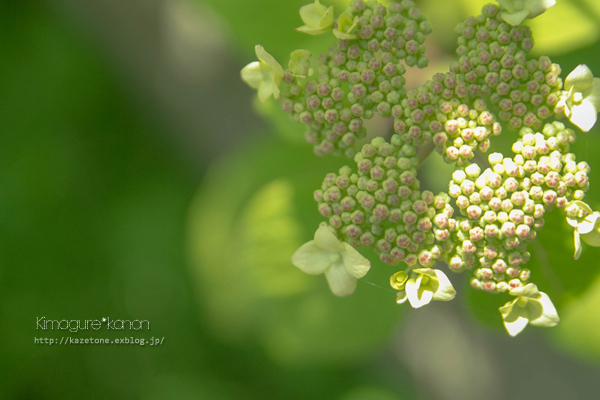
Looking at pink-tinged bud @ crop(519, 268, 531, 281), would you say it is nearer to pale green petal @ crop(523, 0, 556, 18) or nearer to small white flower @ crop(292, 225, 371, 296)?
small white flower @ crop(292, 225, 371, 296)

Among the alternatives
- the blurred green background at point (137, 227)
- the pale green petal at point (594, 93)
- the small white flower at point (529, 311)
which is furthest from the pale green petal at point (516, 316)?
the blurred green background at point (137, 227)

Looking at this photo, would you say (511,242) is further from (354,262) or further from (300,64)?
(300,64)

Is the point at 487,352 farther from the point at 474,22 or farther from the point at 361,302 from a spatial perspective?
the point at 474,22

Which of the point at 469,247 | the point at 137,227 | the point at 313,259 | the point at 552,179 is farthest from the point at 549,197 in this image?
the point at 137,227

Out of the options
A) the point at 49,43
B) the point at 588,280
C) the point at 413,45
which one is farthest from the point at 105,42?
the point at 588,280

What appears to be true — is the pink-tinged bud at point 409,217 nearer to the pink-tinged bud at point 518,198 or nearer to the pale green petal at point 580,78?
the pink-tinged bud at point 518,198

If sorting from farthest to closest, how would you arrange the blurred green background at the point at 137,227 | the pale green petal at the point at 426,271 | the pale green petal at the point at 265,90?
the blurred green background at the point at 137,227 → the pale green petal at the point at 265,90 → the pale green petal at the point at 426,271
